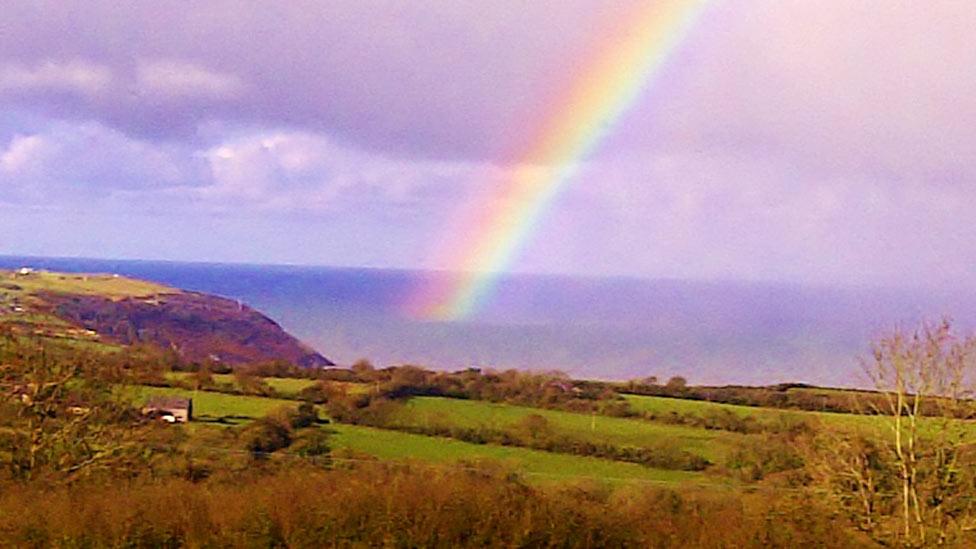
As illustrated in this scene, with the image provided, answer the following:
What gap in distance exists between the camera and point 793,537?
23.9 feet

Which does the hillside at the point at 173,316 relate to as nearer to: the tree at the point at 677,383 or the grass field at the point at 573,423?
the grass field at the point at 573,423

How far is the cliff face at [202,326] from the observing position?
69.9ft

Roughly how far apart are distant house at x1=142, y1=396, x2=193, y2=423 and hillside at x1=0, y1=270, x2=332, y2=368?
2.39m

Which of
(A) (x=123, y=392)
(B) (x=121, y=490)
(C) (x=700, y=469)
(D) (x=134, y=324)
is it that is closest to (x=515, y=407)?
(C) (x=700, y=469)

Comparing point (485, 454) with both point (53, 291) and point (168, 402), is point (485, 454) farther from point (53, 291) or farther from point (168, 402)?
point (53, 291)

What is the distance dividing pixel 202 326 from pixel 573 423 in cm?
1178

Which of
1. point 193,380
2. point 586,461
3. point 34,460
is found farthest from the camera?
point 193,380

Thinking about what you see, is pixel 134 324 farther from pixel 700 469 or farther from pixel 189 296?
pixel 700 469

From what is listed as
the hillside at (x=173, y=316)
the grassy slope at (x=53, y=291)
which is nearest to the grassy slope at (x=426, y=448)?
the hillside at (x=173, y=316)

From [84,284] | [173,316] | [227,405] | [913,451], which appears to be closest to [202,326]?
[173,316]

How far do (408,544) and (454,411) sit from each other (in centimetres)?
1352

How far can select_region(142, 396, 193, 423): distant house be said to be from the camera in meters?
11.1

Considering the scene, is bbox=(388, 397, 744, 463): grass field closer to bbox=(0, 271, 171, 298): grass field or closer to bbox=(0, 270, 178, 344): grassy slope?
bbox=(0, 270, 178, 344): grassy slope

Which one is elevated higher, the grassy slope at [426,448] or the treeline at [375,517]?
the treeline at [375,517]
